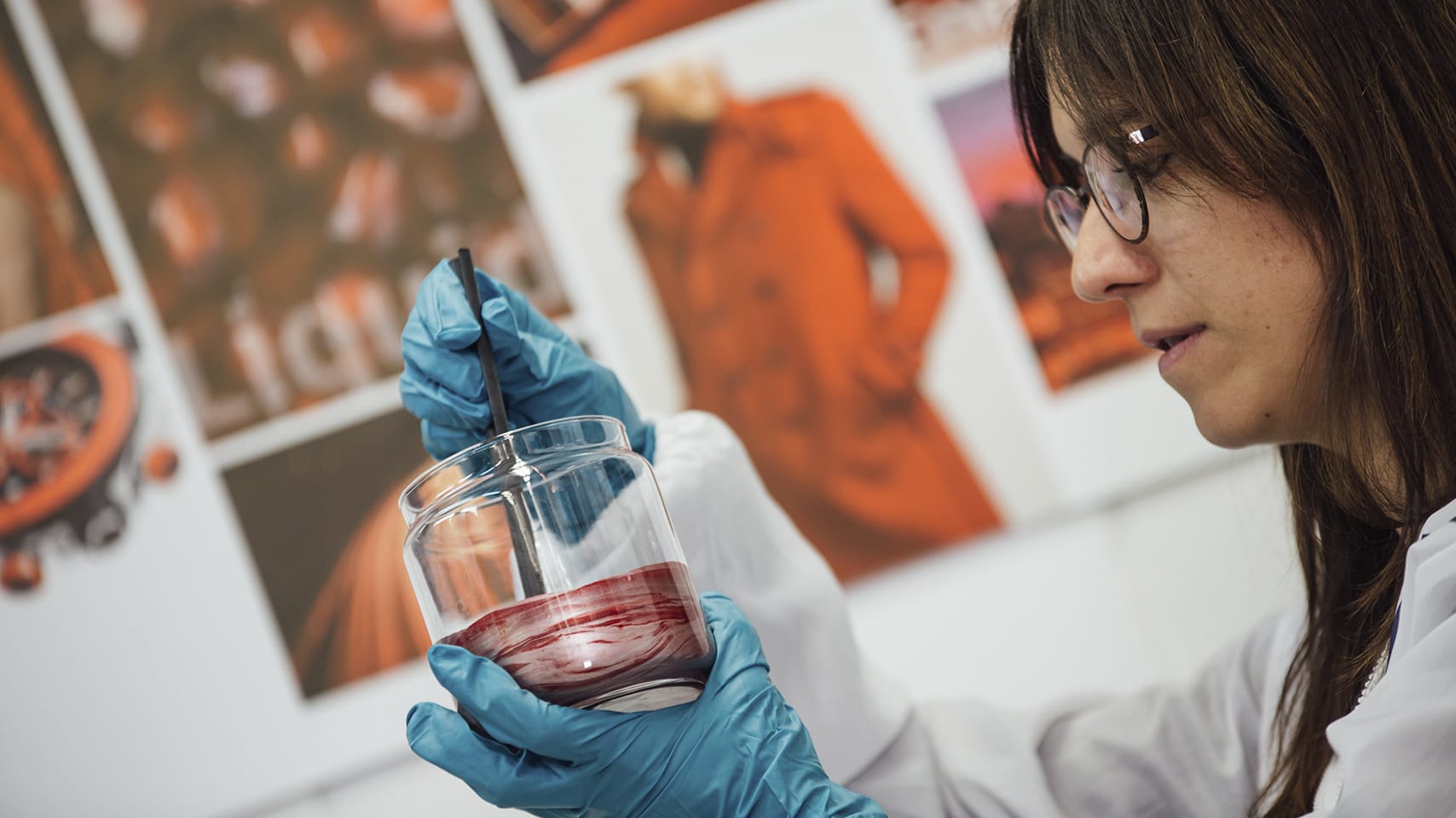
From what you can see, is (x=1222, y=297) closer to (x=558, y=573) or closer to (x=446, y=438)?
(x=558, y=573)

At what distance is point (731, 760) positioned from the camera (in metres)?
0.88

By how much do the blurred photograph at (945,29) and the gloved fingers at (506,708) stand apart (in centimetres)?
160

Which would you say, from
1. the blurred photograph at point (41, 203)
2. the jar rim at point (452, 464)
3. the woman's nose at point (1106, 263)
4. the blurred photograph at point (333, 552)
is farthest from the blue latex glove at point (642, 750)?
the blurred photograph at point (41, 203)

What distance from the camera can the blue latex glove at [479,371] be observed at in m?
1.09

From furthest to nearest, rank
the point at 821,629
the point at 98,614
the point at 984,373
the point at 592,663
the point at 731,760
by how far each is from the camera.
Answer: the point at 984,373 → the point at 98,614 → the point at 821,629 → the point at 731,760 → the point at 592,663

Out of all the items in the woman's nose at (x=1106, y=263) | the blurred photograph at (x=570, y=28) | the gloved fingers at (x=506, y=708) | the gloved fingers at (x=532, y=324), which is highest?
the blurred photograph at (x=570, y=28)

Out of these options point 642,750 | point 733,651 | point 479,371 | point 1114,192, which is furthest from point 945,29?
point 642,750

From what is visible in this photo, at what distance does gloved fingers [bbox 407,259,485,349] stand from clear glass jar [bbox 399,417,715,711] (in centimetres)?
20

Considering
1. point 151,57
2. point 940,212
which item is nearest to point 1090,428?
point 940,212

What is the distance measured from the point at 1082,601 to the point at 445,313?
139cm

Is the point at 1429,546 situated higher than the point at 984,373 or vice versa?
the point at 984,373

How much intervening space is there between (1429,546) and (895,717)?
1.98 feet

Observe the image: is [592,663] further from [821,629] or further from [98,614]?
[98,614]

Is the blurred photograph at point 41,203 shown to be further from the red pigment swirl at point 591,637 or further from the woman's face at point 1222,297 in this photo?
the woman's face at point 1222,297
